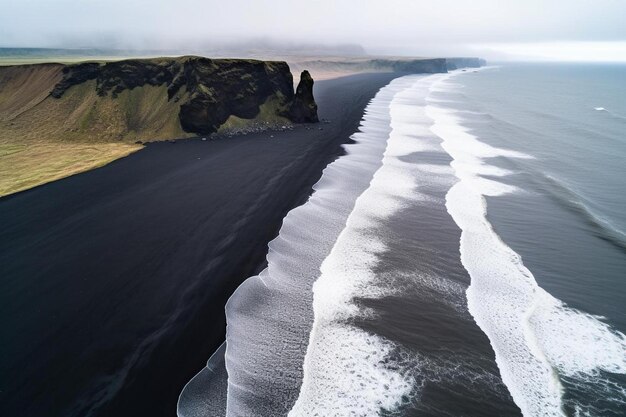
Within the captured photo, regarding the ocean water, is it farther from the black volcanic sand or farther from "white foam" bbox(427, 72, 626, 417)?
the black volcanic sand

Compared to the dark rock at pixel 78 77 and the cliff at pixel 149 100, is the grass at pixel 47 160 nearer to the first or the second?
the cliff at pixel 149 100

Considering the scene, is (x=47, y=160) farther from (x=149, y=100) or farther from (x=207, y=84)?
(x=207, y=84)

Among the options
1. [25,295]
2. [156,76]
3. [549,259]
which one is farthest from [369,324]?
[156,76]

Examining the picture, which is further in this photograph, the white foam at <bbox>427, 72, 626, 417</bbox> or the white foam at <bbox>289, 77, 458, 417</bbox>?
the white foam at <bbox>427, 72, 626, 417</bbox>

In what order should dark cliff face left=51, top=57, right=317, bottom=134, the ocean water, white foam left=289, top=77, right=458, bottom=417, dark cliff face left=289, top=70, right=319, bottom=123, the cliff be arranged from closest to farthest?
white foam left=289, top=77, right=458, bottom=417
the ocean water
the cliff
dark cliff face left=51, top=57, right=317, bottom=134
dark cliff face left=289, top=70, right=319, bottom=123

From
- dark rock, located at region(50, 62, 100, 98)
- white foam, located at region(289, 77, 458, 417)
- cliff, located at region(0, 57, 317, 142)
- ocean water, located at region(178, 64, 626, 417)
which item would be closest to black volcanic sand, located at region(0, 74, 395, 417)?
ocean water, located at region(178, 64, 626, 417)

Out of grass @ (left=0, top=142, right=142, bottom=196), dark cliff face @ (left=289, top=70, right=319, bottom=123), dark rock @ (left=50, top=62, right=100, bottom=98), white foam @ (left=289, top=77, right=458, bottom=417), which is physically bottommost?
white foam @ (left=289, top=77, right=458, bottom=417)
